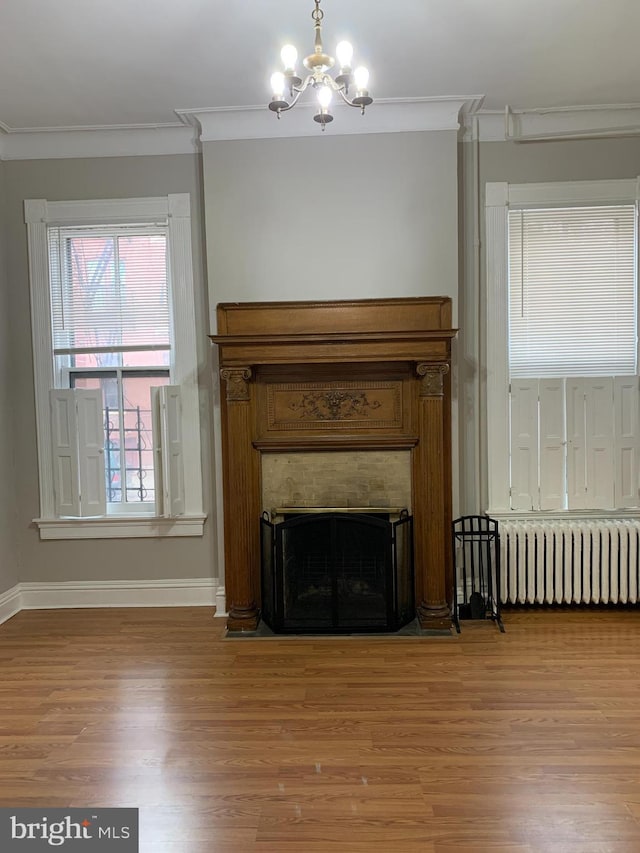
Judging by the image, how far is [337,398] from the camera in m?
3.92

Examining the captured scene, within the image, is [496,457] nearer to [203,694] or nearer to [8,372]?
[203,694]

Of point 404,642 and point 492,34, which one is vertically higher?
point 492,34

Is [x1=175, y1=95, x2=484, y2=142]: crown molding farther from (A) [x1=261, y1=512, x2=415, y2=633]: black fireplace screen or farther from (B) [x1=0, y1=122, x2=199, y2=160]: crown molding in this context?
(A) [x1=261, y1=512, x2=415, y2=633]: black fireplace screen

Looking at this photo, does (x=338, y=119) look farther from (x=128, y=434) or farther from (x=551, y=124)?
(x=128, y=434)

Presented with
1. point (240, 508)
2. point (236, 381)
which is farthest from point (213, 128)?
point (240, 508)

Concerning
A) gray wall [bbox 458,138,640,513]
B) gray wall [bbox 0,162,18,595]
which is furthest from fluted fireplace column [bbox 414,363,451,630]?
gray wall [bbox 0,162,18,595]

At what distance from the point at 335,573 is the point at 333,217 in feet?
7.07

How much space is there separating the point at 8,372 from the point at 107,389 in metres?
0.66

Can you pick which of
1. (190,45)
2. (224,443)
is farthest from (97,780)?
(190,45)

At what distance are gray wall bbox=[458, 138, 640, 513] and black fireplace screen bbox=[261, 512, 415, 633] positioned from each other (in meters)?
1.05

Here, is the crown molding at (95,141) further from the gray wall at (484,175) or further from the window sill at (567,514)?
the window sill at (567,514)

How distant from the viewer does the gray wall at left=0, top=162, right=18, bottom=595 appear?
4180 millimetres

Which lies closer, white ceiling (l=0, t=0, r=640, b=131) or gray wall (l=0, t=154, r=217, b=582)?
white ceiling (l=0, t=0, r=640, b=131)

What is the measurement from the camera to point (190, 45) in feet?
10.4
